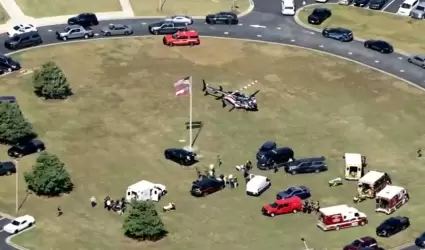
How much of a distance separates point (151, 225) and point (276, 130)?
3371 cm

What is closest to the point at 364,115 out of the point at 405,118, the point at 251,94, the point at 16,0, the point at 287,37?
the point at 405,118

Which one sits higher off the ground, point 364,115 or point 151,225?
point 151,225

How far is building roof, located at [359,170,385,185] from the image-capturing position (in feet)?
435

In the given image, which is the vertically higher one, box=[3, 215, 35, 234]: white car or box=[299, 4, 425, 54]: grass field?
box=[3, 215, 35, 234]: white car

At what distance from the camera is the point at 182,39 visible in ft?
569

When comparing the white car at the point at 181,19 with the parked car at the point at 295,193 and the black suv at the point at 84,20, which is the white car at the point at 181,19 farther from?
the parked car at the point at 295,193

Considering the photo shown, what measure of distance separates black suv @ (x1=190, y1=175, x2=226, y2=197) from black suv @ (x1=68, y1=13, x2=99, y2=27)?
53.6 metres

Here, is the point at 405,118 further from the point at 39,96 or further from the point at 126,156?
the point at 39,96

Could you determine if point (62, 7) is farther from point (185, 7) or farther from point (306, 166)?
point (306, 166)

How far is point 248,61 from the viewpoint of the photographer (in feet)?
557

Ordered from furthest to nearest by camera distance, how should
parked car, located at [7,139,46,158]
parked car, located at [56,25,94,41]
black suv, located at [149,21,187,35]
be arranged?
1. black suv, located at [149,21,187,35]
2. parked car, located at [56,25,94,41]
3. parked car, located at [7,139,46,158]

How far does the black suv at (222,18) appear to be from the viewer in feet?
594

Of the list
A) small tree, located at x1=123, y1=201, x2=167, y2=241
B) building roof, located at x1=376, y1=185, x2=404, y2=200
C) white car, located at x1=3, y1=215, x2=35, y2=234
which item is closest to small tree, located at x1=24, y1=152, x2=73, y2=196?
white car, located at x1=3, y1=215, x2=35, y2=234

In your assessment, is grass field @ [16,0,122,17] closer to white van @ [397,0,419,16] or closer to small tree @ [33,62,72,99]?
small tree @ [33,62,72,99]
